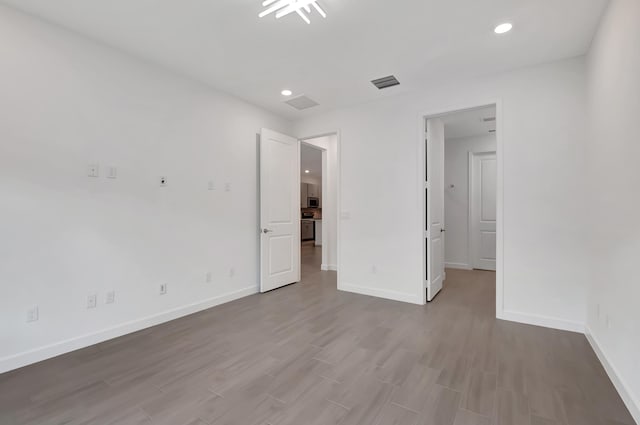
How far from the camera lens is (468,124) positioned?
5137 mm

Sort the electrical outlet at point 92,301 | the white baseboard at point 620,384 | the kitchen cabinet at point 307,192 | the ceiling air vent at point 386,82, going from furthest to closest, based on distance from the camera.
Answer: the kitchen cabinet at point 307,192 < the ceiling air vent at point 386,82 < the electrical outlet at point 92,301 < the white baseboard at point 620,384

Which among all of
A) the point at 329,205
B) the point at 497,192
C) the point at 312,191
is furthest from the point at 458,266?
the point at 312,191

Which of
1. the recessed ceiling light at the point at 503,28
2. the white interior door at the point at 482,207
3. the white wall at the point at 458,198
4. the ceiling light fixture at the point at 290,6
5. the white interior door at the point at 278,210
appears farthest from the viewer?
the white wall at the point at 458,198

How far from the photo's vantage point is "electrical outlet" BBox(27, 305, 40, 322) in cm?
228

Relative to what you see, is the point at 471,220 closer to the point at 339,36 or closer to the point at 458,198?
the point at 458,198

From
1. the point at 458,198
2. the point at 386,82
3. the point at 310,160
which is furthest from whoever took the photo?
the point at 310,160

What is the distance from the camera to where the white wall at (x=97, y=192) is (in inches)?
88.4

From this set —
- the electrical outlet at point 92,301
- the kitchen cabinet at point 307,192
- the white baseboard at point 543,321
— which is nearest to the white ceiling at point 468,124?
the white baseboard at point 543,321

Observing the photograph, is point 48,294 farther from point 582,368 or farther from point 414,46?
point 582,368

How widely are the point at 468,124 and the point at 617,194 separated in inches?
139

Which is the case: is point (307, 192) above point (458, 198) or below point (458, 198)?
above

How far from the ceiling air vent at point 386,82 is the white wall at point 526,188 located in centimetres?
36

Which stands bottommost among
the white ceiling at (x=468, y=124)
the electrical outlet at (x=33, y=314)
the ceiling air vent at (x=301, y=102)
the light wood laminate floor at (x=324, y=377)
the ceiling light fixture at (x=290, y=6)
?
the light wood laminate floor at (x=324, y=377)

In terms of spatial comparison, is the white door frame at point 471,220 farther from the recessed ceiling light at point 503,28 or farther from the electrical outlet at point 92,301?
the electrical outlet at point 92,301
